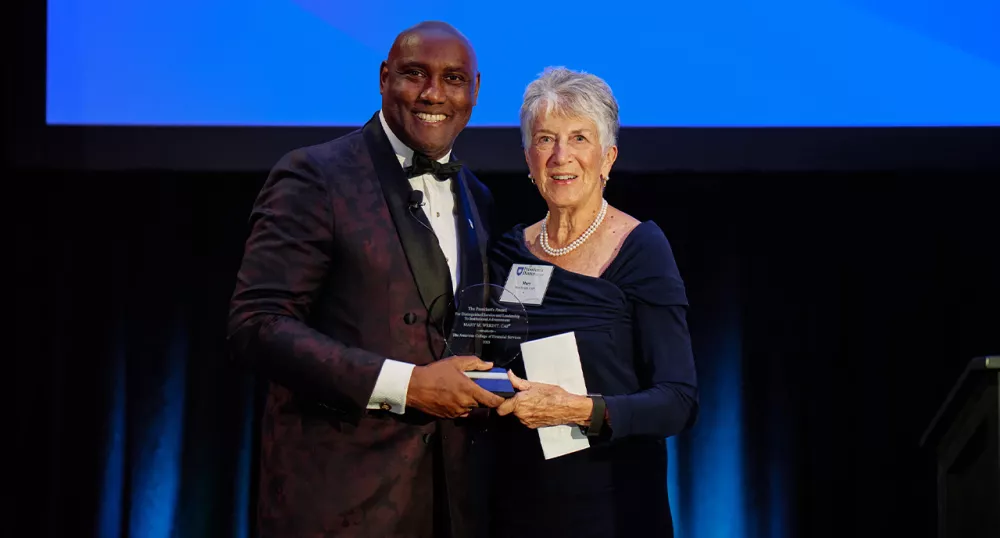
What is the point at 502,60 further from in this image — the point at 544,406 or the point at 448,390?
the point at 448,390

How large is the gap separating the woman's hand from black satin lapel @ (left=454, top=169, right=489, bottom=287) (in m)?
0.29

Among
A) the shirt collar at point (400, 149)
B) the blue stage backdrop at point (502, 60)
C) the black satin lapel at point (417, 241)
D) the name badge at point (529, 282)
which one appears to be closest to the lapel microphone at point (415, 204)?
the black satin lapel at point (417, 241)

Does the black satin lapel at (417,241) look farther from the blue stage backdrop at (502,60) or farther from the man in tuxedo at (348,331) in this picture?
the blue stage backdrop at (502,60)

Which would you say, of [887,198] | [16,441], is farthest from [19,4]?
[887,198]

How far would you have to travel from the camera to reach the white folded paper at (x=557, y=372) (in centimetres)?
204

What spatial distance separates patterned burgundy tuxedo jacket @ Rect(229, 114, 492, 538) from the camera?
74.9 inches

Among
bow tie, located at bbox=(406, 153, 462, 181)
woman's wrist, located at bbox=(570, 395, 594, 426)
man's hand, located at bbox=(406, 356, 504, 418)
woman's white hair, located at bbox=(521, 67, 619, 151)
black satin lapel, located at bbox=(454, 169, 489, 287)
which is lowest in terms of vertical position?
woman's wrist, located at bbox=(570, 395, 594, 426)

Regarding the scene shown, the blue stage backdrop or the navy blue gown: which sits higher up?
the blue stage backdrop

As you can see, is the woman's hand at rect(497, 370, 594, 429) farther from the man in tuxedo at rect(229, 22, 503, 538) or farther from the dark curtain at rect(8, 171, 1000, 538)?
the dark curtain at rect(8, 171, 1000, 538)

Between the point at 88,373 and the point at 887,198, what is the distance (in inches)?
114

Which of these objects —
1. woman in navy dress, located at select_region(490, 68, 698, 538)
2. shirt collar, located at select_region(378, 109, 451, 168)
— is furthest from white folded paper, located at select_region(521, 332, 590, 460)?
shirt collar, located at select_region(378, 109, 451, 168)

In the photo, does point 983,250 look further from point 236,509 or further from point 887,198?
point 236,509

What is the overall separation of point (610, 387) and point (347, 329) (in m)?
0.57

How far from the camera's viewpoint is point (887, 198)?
3.34 m
